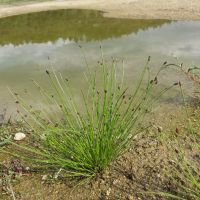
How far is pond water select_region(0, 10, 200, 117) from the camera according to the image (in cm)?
617

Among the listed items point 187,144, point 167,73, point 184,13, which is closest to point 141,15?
point 184,13

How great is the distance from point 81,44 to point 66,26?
9.11 feet

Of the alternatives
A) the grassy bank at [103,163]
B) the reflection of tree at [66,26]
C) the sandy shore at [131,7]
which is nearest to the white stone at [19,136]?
the grassy bank at [103,163]

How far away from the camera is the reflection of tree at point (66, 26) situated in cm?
922

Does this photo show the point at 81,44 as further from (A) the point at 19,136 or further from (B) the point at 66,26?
(A) the point at 19,136

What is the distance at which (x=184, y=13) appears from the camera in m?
10.4

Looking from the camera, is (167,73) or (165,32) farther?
(165,32)

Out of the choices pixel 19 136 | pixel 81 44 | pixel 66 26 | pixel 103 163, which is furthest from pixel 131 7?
pixel 103 163

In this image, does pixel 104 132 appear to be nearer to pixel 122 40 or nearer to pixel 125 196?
pixel 125 196

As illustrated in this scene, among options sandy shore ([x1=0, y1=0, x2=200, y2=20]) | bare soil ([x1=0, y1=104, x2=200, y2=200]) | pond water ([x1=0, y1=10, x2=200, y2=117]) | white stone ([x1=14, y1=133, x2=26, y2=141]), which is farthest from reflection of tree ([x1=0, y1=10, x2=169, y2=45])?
bare soil ([x1=0, y1=104, x2=200, y2=200])

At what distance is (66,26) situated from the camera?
1058 centimetres

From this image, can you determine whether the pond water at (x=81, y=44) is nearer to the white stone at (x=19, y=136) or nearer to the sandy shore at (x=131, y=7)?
the sandy shore at (x=131, y=7)

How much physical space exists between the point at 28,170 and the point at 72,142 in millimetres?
669

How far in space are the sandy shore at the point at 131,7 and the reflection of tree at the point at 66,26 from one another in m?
0.62
